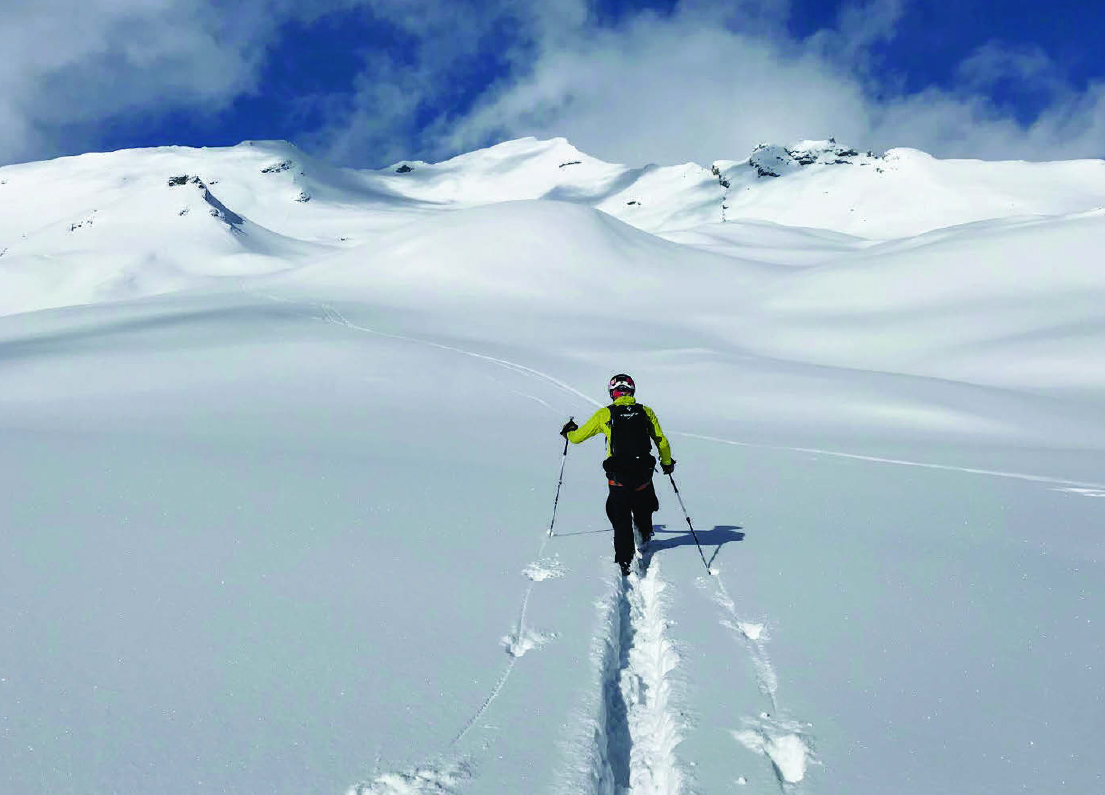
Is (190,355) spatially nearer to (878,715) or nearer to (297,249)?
(878,715)

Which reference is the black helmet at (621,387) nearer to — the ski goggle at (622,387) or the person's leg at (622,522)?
the ski goggle at (622,387)

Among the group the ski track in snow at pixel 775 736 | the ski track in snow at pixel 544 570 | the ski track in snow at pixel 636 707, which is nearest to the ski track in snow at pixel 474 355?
the ski track in snow at pixel 544 570

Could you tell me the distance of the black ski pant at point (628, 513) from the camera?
262 inches

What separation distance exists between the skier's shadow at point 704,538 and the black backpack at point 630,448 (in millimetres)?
846

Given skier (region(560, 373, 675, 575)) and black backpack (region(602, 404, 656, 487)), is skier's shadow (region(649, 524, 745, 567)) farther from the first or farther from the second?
black backpack (region(602, 404, 656, 487))

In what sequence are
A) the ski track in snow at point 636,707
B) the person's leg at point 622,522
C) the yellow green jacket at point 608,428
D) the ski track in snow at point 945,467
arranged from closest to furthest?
1. the ski track in snow at point 636,707
2. the person's leg at point 622,522
3. the yellow green jacket at point 608,428
4. the ski track in snow at point 945,467

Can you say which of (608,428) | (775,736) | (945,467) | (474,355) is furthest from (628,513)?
(474,355)

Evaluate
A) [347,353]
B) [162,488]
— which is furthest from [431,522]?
[347,353]

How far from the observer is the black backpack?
7.19m

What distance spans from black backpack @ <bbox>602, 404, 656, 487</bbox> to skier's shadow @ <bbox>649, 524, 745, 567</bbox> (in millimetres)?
846

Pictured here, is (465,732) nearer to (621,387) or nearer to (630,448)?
(630,448)

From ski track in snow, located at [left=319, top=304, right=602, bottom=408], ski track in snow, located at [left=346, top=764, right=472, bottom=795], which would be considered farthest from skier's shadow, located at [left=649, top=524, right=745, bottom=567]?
ski track in snow, located at [left=319, top=304, right=602, bottom=408]

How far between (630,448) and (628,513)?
2.17ft

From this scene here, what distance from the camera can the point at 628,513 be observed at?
271 inches
